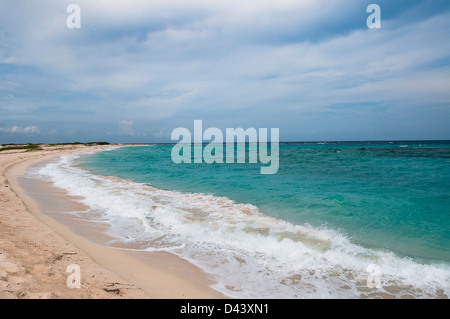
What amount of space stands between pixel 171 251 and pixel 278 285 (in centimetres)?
278

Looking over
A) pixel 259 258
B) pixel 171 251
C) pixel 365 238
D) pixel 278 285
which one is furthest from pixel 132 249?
pixel 365 238

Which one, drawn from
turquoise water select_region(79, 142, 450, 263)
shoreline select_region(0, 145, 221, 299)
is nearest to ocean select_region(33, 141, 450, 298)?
turquoise water select_region(79, 142, 450, 263)

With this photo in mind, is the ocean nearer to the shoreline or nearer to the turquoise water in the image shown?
the turquoise water

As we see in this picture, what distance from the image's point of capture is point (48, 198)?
11.6m

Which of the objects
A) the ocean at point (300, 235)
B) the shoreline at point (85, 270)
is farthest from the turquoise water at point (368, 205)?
the shoreline at point (85, 270)

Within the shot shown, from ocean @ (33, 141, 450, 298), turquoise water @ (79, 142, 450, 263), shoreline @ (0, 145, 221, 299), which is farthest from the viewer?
turquoise water @ (79, 142, 450, 263)

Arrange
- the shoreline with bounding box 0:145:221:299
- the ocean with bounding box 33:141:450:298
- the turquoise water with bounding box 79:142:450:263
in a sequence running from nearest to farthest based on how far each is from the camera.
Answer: the shoreline with bounding box 0:145:221:299 < the ocean with bounding box 33:141:450:298 < the turquoise water with bounding box 79:142:450:263

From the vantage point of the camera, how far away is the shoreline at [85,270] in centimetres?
385

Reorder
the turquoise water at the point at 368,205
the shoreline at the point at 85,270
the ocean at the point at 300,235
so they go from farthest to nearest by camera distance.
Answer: the turquoise water at the point at 368,205, the ocean at the point at 300,235, the shoreline at the point at 85,270

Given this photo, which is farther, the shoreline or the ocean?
the ocean

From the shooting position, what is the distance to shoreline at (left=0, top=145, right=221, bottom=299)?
3.85 meters

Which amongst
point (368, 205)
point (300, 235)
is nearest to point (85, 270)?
point (300, 235)

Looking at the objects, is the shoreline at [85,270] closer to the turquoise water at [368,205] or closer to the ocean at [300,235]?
the ocean at [300,235]
